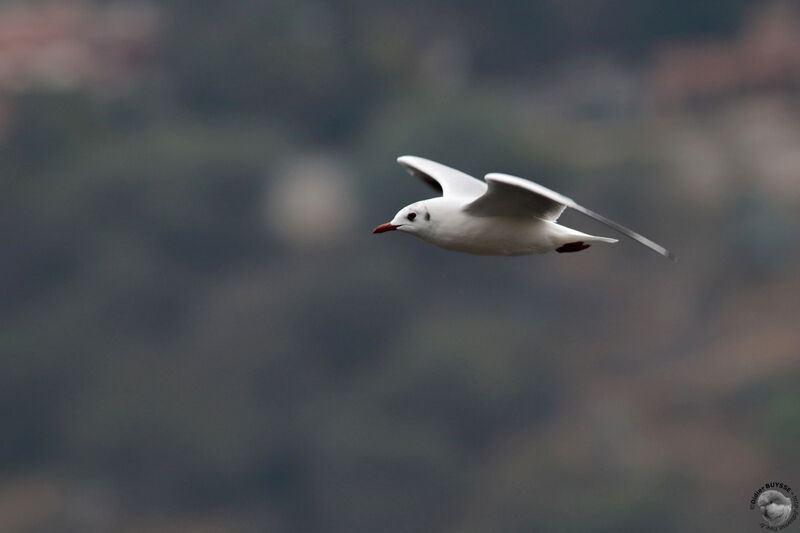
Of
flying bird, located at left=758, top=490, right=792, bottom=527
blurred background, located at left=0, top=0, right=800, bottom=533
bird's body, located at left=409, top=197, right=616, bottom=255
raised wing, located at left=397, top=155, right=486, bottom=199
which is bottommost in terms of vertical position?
flying bird, located at left=758, top=490, right=792, bottom=527

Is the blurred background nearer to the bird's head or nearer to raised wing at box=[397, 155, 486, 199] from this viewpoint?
raised wing at box=[397, 155, 486, 199]

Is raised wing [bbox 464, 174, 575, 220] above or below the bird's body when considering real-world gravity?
above

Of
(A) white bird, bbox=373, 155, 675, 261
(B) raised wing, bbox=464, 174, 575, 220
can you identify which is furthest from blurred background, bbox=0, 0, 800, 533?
(B) raised wing, bbox=464, 174, 575, 220

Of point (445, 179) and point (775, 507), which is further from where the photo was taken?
point (775, 507)

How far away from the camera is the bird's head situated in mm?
13508

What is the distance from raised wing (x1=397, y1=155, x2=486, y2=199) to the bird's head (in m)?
0.59

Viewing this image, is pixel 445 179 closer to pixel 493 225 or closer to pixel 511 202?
pixel 493 225

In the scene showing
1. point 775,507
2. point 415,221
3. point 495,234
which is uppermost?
point 415,221

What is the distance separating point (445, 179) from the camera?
14.7 m

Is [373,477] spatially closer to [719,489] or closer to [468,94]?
[719,489]

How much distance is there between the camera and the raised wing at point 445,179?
1435 centimetres

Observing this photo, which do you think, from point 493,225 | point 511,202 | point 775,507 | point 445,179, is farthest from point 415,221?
point 775,507

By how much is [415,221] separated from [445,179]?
46.6 inches

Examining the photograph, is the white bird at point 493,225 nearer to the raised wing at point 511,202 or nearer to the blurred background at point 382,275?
the raised wing at point 511,202
